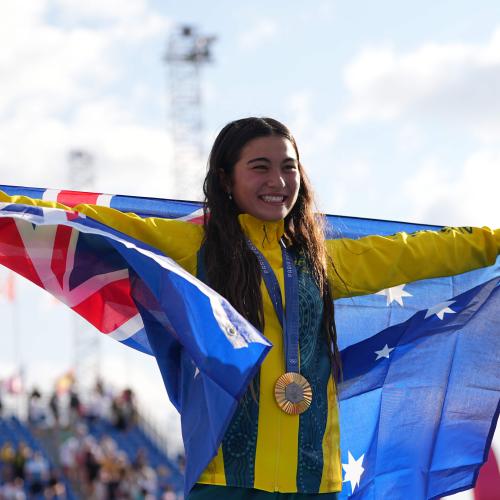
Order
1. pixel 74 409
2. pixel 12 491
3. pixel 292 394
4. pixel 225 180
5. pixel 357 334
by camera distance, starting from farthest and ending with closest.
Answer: pixel 74 409
pixel 12 491
pixel 357 334
pixel 225 180
pixel 292 394

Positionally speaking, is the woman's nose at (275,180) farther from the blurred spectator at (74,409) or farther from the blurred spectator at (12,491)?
the blurred spectator at (74,409)

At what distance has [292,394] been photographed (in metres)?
4.59

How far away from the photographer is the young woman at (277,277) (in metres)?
4.55

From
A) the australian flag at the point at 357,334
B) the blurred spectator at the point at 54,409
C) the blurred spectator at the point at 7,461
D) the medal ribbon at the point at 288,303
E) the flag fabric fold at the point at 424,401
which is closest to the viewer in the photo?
the australian flag at the point at 357,334

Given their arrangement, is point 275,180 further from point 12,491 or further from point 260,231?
point 12,491

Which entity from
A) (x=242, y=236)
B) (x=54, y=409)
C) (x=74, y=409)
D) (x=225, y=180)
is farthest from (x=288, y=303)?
(x=74, y=409)

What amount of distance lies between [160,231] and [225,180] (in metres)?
0.32

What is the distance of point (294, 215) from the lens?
5074mm

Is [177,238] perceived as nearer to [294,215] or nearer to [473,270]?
[294,215]

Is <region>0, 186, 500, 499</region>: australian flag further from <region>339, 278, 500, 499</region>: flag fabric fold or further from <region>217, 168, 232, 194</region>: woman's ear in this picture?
<region>217, 168, 232, 194</region>: woman's ear

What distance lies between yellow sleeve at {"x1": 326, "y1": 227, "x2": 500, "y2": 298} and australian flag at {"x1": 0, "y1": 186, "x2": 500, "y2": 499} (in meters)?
0.42

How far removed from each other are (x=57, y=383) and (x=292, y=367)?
28.5m

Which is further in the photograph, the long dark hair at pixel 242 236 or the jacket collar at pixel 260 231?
the jacket collar at pixel 260 231

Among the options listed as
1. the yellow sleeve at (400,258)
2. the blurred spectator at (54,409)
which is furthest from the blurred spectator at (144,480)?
the yellow sleeve at (400,258)
